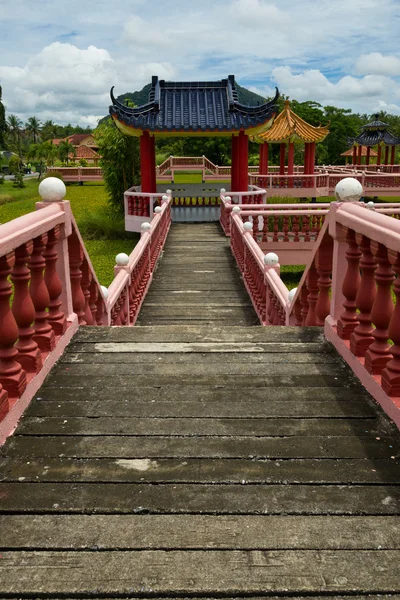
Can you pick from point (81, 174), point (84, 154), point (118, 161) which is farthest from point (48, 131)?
point (118, 161)

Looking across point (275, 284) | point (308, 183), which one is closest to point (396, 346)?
point (275, 284)

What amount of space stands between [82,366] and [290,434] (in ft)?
4.33

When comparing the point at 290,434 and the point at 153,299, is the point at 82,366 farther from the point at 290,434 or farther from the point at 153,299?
the point at 153,299

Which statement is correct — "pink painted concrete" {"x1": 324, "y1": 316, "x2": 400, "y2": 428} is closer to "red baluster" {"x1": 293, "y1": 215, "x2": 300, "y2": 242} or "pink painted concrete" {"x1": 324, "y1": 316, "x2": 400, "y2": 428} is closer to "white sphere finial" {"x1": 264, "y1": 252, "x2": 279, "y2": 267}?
"white sphere finial" {"x1": 264, "y1": 252, "x2": 279, "y2": 267}

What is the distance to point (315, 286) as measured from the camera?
4.14 meters

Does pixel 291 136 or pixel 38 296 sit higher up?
pixel 291 136

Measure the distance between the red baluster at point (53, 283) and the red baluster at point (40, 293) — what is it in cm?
14

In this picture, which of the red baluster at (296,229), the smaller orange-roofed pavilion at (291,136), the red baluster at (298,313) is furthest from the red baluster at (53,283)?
the smaller orange-roofed pavilion at (291,136)

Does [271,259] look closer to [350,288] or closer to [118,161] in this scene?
[350,288]

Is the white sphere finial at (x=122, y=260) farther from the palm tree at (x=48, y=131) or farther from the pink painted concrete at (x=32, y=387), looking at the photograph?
the palm tree at (x=48, y=131)

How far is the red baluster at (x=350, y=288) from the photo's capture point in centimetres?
304

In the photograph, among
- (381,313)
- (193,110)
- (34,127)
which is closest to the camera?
(381,313)

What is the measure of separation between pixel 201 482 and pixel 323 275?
222 centimetres

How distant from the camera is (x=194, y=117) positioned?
49.9 feet
